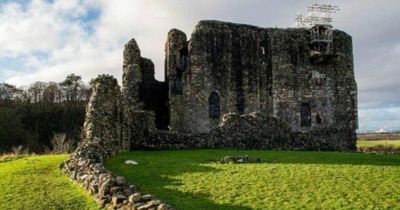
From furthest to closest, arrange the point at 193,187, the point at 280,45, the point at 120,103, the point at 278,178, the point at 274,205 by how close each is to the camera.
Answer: the point at 280,45 → the point at 120,103 → the point at 278,178 → the point at 193,187 → the point at 274,205

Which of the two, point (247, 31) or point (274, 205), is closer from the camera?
point (274, 205)

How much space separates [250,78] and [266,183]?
2505cm

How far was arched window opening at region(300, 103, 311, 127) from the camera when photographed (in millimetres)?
40281

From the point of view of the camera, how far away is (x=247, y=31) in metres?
39.7

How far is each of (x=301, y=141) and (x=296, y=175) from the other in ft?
43.8

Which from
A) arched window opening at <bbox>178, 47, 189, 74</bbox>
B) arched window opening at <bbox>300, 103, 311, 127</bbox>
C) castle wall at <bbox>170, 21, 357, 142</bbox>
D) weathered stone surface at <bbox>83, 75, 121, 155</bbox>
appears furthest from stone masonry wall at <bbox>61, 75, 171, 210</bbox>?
arched window opening at <bbox>300, 103, 311, 127</bbox>

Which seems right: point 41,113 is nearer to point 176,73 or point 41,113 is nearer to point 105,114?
point 176,73

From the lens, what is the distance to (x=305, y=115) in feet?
133

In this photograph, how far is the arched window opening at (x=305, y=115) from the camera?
1586 inches

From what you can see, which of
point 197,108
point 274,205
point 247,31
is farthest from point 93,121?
point 247,31

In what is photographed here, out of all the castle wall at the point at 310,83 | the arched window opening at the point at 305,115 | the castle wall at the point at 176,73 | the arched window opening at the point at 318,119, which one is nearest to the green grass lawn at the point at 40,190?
the castle wall at the point at 176,73

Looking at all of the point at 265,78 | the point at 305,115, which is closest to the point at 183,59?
the point at 265,78

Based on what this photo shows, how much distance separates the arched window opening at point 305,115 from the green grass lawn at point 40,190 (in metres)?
25.7

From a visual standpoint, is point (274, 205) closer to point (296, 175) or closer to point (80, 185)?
point (296, 175)
